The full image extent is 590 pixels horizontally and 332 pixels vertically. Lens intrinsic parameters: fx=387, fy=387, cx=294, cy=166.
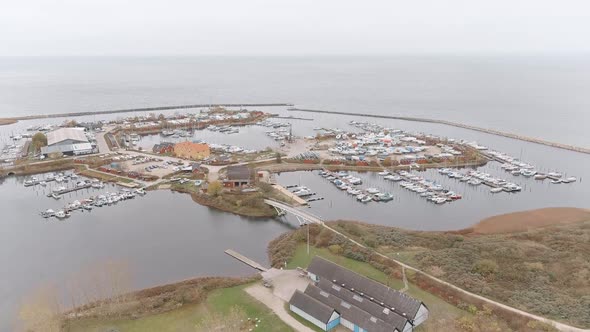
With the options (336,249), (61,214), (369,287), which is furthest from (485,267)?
(61,214)

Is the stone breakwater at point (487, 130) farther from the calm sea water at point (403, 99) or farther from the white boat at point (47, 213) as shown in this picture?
the white boat at point (47, 213)

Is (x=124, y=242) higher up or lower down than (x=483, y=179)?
lower down

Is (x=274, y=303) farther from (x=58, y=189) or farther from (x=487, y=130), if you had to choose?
(x=487, y=130)

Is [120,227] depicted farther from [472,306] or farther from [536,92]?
[536,92]

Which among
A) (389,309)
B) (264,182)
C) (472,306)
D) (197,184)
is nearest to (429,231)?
(472,306)

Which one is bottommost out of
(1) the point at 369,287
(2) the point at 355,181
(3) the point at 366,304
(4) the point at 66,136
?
(3) the point at 366,304
